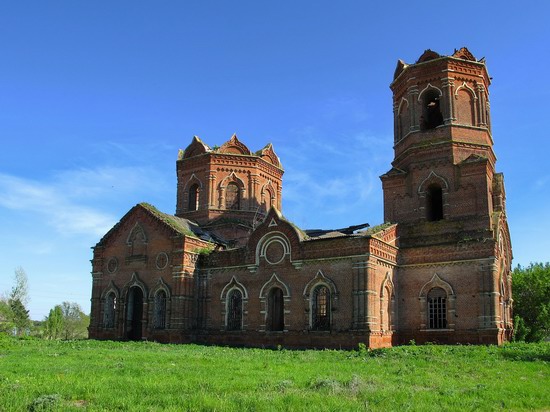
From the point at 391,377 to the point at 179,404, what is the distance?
6.65 meters

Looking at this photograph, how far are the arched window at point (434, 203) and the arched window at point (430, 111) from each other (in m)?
3.51

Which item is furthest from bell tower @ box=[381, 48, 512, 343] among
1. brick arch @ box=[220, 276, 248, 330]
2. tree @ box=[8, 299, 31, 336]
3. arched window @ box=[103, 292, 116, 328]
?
tree @ box=[8, 299, 31, 336]

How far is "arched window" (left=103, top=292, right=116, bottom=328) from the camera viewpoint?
35.2 meters

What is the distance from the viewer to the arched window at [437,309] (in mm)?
27516

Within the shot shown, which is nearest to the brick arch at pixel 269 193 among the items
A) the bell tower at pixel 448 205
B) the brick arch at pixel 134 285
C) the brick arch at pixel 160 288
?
the brick arch at pixel 160 288

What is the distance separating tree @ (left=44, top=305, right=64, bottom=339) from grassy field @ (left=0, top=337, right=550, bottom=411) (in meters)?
40.5

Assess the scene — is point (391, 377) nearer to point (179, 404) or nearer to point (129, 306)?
point (179, 404)

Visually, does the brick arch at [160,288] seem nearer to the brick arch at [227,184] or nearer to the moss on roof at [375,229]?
the brick arch at [227,184]

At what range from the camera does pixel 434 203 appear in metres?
30.6

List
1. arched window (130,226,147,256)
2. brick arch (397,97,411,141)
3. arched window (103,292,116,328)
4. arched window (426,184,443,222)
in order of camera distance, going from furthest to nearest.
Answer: arched window (103,292,116,328), arched window (130,226,147,256), brick arch (397,97,411,141), arched window (426,184,443,222)

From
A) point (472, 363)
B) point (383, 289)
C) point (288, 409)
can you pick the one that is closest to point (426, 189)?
point (383, 289)

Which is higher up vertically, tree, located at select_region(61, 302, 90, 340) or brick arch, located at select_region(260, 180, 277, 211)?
brick arch, located at select_region(260, 180, 277, 211)

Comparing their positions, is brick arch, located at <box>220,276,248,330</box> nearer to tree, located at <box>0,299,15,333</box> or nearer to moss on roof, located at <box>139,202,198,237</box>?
moss on roof, located at <box>139,202,198,237</box>

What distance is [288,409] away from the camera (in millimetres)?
10250
